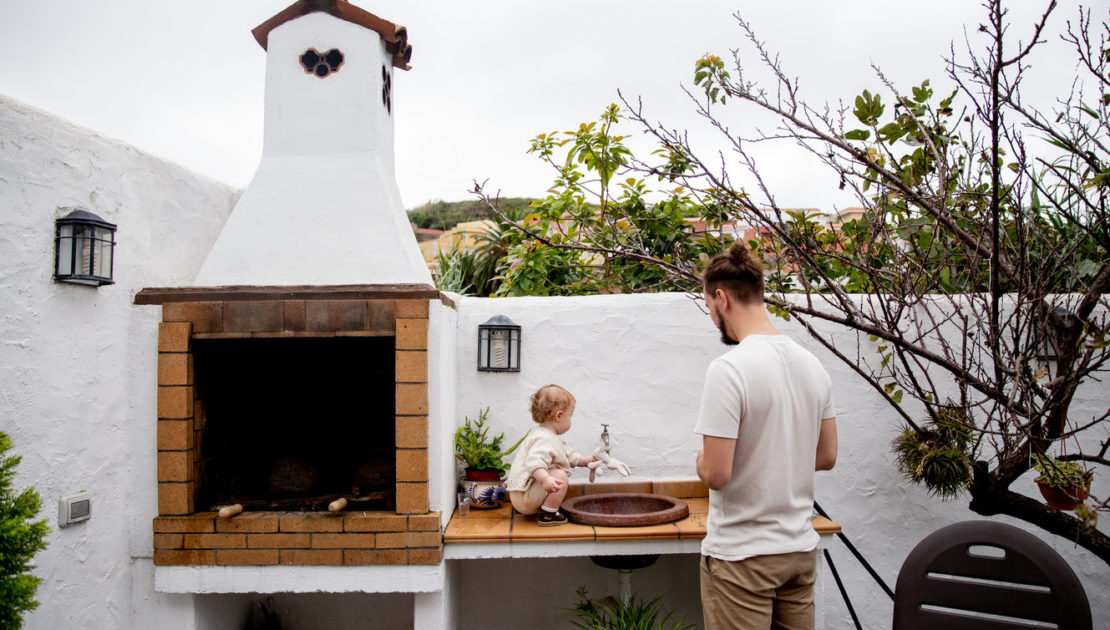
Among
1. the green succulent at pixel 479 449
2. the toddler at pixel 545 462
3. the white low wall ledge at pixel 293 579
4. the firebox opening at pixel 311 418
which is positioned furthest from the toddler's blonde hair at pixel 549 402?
the firebox opening at pixel 311 418

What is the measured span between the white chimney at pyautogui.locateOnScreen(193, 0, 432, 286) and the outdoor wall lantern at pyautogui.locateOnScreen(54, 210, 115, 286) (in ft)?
1.65

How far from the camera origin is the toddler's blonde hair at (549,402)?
3.14 metres

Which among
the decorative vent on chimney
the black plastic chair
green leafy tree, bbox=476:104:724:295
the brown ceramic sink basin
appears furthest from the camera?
green leafy tree, bbox=476:104:724:295

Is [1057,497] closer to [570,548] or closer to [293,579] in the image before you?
[570,548]

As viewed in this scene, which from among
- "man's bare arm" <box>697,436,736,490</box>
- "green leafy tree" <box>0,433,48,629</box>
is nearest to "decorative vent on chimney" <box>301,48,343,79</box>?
"green leafy tree" <box>0,433,48,629</box>

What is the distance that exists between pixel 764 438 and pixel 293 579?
7.31 ft

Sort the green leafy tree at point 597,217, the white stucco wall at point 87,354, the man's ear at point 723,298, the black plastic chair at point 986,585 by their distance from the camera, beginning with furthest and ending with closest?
the green leafy tree at point 597,217 → the white stucco wall at point 87,354 → the black plastic chair at point 986,585 → the man's ear at point 723,298

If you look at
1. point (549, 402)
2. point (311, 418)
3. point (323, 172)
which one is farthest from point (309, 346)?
point (549, 402)

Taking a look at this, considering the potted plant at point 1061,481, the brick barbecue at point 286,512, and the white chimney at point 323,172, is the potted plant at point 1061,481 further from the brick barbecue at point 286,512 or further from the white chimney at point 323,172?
the white chimney at point 323,172

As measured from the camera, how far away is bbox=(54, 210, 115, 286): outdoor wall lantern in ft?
8.45

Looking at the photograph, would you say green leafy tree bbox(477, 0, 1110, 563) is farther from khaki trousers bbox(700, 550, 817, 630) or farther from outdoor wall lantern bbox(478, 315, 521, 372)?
khaki trousers bbox(700, 550, 817, 630)

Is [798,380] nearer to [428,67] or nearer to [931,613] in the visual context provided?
[931,613]

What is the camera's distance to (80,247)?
2633mm

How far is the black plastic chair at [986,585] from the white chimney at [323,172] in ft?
7.76
